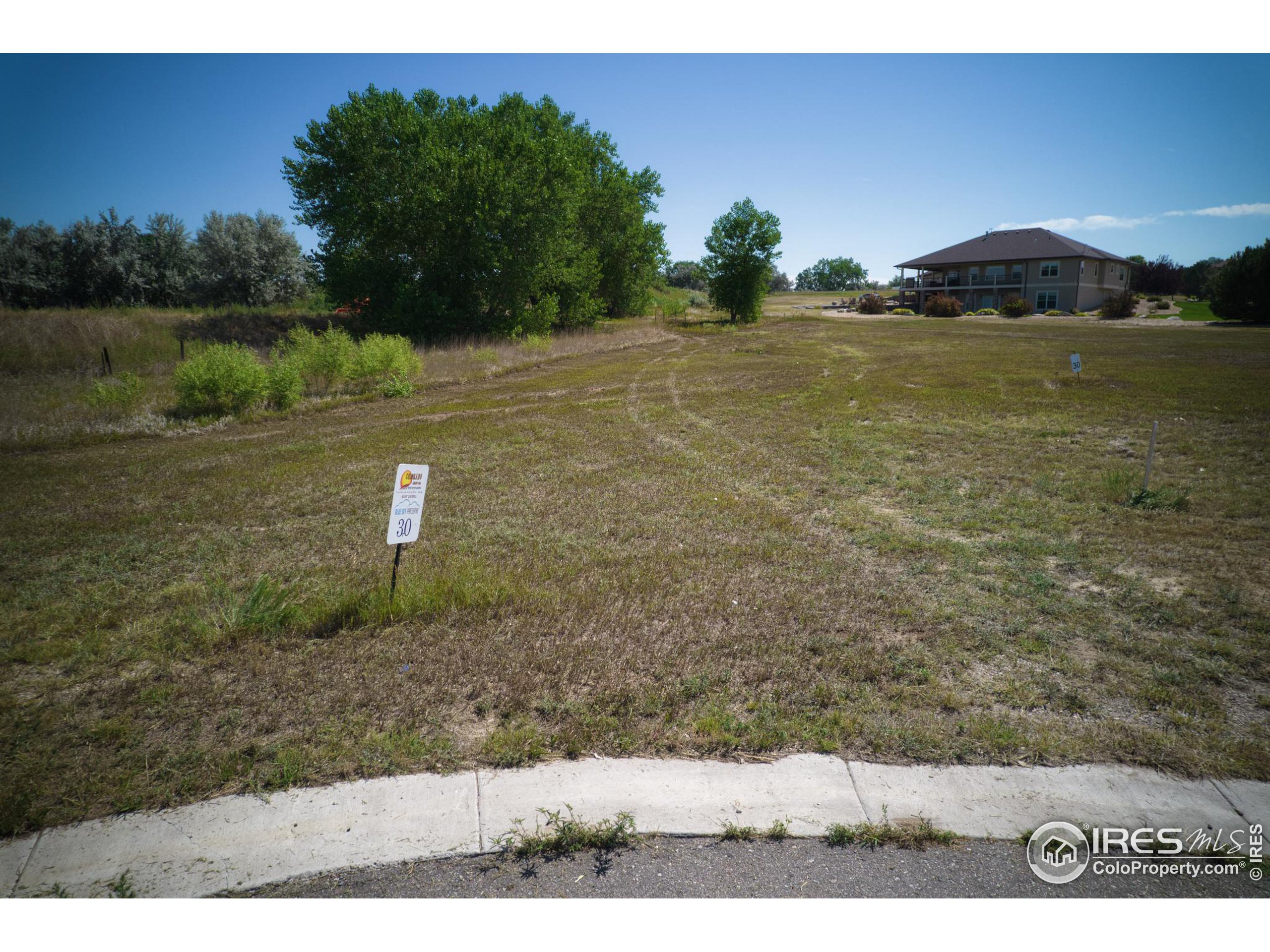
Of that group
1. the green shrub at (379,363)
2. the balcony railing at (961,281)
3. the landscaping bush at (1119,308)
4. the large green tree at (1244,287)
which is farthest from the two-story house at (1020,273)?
the green shrub at (379,363)

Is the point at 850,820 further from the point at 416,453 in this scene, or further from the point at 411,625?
the point at 416,453

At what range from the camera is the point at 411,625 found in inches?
206

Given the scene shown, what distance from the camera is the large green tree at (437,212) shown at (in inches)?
1118

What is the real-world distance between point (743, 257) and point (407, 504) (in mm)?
51199

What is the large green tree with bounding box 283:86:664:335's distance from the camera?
28391mm

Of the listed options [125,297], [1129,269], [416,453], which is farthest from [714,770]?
[1129,269]

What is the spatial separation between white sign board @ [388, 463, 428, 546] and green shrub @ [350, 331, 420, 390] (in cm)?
1457

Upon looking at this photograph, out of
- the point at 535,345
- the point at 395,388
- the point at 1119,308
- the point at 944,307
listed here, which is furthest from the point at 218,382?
the point at 1119,308

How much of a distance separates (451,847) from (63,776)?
2339 millimetres

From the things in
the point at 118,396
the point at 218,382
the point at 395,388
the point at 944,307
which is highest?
the point at 944,307

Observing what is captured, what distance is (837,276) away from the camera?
520ft

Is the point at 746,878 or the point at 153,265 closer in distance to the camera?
the point at 746,878

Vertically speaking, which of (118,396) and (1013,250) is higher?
(1013,250)

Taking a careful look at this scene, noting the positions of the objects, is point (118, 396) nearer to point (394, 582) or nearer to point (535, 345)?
point (394, 582)
